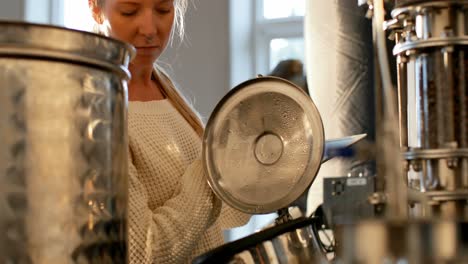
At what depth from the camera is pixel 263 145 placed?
0.83 meters

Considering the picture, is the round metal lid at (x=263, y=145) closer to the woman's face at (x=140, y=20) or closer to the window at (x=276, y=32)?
the woman's face at (x=140, y=20)

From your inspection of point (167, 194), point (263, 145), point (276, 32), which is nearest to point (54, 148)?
point (263, 145)

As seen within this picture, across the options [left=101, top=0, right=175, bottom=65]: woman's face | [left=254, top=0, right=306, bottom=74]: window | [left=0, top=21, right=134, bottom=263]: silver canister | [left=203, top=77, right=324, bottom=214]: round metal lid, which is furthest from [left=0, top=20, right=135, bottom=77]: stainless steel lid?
[left=254, top=0, right=306, bottom=74]: window

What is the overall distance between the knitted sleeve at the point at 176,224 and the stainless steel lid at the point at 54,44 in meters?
0.36

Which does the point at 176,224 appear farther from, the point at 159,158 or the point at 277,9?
the point at 277,9

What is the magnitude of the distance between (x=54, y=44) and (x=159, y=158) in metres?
0.51

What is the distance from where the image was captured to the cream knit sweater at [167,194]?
903 millimetres

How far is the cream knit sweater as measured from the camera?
903 mm

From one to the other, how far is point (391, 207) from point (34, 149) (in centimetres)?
24

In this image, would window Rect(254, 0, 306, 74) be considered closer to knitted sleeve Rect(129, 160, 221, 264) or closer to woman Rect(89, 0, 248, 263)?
woman Rect(89, 0, 248, 263)

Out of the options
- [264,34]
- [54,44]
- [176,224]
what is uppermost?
[264,34]

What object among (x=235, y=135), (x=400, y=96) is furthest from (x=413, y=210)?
(x=235, y=135)

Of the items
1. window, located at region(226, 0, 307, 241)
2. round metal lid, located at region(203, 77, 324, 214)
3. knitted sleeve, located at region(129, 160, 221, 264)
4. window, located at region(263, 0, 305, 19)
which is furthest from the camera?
window, located at region(263, 0, 305, 19)

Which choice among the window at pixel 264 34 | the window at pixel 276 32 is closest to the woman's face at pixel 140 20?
the window at pixel 264 34
